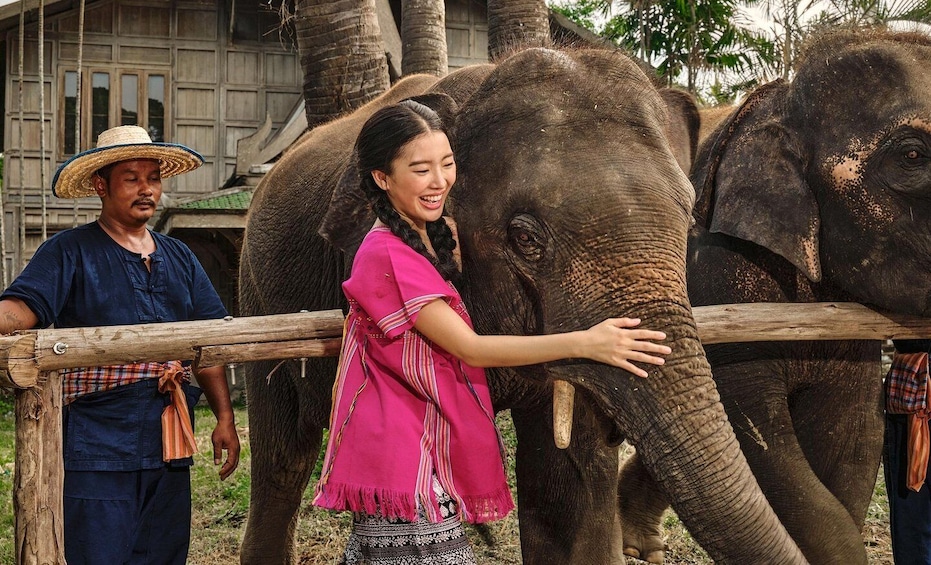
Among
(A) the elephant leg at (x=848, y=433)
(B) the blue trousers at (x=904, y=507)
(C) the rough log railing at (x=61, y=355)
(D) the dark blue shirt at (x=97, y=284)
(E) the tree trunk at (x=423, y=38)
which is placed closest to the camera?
(C) the rough log railing at (x=61, y=355)

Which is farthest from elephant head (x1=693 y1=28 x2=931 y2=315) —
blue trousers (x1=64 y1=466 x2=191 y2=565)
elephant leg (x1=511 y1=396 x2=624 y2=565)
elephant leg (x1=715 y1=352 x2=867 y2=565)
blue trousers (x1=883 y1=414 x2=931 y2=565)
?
blue trousers (x1=64 y1=466 x2=191 y2=565)

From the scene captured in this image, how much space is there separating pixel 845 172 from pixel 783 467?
1.19 m

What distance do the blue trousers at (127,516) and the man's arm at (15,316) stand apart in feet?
1.90

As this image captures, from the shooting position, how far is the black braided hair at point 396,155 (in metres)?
3.08

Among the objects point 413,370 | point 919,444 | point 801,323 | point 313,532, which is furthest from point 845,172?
point 313,532

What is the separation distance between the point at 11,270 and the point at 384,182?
13945 millimetres

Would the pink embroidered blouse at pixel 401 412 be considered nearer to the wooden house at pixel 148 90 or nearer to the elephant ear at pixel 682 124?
the elephant ear at pixel 682 124

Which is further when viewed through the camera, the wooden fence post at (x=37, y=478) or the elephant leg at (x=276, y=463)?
the elephant leg at (x=276, y=463)

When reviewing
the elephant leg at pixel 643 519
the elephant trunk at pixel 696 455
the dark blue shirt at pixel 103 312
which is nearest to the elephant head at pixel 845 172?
the elephant trunk at pixel 696 455

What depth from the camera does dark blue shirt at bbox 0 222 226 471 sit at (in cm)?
378

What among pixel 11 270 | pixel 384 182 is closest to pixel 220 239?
pixel 11 270

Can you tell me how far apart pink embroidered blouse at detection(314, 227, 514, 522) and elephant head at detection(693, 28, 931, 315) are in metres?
1.78

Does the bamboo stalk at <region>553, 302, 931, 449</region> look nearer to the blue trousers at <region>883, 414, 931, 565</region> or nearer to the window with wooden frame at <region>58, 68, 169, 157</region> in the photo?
the blue trousers at <region>883, 414, 931, 565</region>

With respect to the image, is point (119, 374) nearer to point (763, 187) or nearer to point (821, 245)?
point (763, 187)
